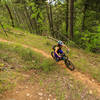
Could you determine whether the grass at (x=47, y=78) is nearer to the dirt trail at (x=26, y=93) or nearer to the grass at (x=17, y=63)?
the grass at (x=17, y=63)

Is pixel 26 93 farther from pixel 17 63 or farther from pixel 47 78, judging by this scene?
pixel 17 63

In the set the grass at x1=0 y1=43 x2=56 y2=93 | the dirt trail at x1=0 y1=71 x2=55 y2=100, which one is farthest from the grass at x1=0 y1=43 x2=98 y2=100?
the dirt trail at x1=0 y1=71 x2=55 y2=100

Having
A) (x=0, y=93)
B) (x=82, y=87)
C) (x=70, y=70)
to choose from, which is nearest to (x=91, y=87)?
(x=82, y=87)

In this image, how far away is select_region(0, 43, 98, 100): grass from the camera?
17.5 feet

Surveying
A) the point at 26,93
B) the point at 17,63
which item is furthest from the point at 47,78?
→ the point at 17,63

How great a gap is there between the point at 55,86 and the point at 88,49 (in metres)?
7.13

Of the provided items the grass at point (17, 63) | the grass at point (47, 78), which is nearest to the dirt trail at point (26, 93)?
the grass at point (47, 78)

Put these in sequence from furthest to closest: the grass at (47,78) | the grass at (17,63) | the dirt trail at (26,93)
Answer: the grass at (17,63) < the grass at (47,78) < the dirt trail at (26,93)

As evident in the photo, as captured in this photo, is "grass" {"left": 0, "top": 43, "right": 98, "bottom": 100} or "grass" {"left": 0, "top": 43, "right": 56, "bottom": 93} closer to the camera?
"grass" {"left": 0, "top": 43, "right": 98, "bottom": 100}

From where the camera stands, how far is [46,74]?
7180 millimetres

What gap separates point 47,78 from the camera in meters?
6.72

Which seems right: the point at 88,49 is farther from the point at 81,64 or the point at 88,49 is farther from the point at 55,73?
the point at 55,73

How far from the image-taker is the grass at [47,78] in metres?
5.32

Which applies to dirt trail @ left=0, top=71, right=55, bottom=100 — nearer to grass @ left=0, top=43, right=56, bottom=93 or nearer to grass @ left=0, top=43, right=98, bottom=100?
grass @ left=0, top=43, right=98, bottom=100
